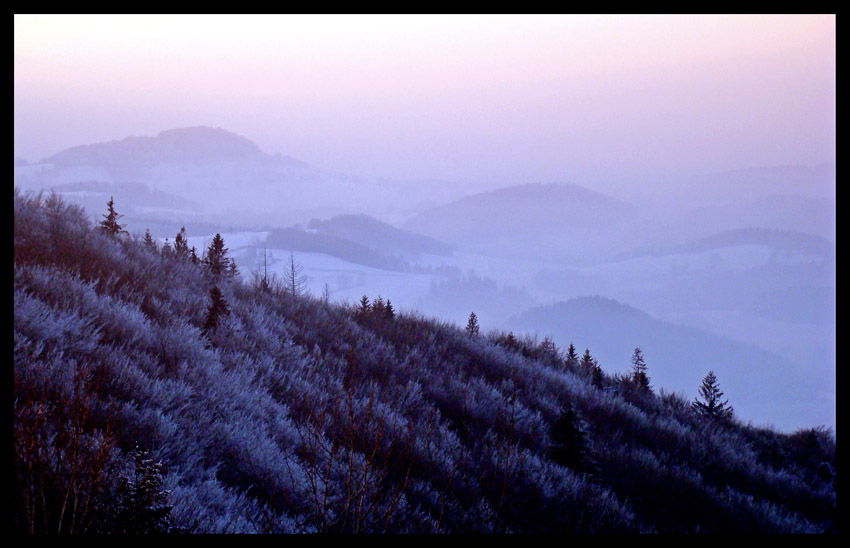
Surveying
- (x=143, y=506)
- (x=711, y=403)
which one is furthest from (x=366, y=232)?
(x=143, y=506)

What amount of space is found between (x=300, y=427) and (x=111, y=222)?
5100mm

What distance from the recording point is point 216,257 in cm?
822

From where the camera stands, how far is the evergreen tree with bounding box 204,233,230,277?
8086 mm

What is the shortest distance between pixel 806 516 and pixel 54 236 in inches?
364

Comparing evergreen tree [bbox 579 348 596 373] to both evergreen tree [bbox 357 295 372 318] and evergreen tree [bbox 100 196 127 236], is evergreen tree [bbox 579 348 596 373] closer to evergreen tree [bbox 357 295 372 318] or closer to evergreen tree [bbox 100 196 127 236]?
evergreen tree [bbox 357 295 372 318]

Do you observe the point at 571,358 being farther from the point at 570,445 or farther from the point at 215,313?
the point at 215,313

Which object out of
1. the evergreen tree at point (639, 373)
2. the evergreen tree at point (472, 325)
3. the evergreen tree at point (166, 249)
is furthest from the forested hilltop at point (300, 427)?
the evergreen tree at point (639, 373)

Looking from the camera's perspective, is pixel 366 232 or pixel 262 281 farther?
pixel 366 232

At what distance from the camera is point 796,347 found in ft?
634

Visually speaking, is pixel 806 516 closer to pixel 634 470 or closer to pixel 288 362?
pixel 634 470

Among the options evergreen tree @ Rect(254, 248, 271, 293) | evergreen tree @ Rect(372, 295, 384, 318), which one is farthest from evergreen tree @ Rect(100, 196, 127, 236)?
evergreen tree @ Rect(372, 295, 384, 318)

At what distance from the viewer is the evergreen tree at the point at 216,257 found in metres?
8.09

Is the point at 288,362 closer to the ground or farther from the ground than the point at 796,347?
farther from the ground
